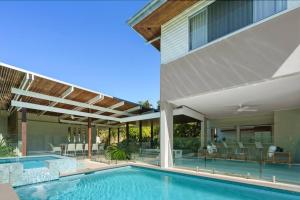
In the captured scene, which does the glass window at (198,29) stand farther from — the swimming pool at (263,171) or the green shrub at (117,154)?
the green shrub at (117,154)

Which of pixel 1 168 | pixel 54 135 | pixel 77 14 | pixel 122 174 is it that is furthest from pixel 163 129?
pixel 54 135

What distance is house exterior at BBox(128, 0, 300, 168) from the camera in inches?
356

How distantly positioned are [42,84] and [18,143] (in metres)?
5.27

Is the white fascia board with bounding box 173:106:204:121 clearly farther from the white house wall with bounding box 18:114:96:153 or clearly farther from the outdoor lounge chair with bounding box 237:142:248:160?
the white house wall with bounding box 18:114:96:153

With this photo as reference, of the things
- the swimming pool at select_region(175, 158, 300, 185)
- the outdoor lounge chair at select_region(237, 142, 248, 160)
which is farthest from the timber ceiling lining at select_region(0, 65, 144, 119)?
the outdoor lounge chair at select_region(237, 142, 248, 160)

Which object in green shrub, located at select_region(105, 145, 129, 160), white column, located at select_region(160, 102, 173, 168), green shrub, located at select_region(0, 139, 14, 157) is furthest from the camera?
green shrub, located at select_region(105, 145, 129, 160)

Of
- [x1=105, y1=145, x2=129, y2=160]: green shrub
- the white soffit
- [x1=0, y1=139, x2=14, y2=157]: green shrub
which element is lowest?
[x1=105, y1=145, x2=129, y2=160]: green shrub

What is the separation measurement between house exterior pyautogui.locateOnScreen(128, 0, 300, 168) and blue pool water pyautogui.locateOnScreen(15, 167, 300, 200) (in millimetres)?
2480

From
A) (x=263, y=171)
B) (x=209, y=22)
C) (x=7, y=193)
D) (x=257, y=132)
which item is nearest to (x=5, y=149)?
(x=7, y=193)

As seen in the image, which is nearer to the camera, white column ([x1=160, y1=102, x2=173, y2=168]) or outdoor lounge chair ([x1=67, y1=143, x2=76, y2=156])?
white column ([x1=160, y1=102, x2=173, y2=168])

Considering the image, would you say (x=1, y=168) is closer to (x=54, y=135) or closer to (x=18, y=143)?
(x=18, y=143)

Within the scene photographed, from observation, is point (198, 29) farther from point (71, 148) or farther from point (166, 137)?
point (71, 148)

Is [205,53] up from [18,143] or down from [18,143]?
up

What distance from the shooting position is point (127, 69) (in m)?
31.2
